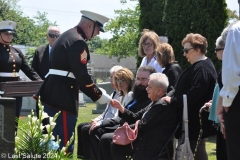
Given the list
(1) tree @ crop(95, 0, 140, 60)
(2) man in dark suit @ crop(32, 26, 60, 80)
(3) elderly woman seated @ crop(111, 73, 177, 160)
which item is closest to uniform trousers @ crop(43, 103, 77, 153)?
(3) elderly woman seated @ crop(111, 73, 177, 160)

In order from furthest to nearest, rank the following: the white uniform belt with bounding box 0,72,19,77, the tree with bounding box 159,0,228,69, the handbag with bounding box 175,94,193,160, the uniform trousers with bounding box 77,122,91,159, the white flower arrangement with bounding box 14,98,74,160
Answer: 1. the tree with bounding box 159,0,228,69
2. the white uniform belt with bounding box 0,72,19,77
3. the uniform trousers with bounding box 77,122,91,159
4. the handbag with bounding box 175,94,193,160
5. the white flower arrangement with bounding box 14,98,74,160

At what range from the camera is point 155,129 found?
5.47 m

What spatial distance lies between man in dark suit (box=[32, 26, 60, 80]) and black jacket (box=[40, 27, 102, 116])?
2479 millimetres

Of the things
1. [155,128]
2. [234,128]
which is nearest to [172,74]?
[155,128]

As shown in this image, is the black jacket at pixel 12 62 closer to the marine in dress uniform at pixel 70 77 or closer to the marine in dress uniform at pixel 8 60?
the marine in dress uniform at pixel 8 60

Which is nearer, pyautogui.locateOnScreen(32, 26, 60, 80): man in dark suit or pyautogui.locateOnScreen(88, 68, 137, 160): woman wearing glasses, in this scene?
pyautogui.locateOnScreen(88, 68, 137, 160): woman wearing glasses

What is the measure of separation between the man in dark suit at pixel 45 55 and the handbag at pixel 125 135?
3154 mm

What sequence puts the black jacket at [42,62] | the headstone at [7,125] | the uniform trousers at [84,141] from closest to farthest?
1. the headstone at [7,125]
2. the uniform trousers at [84,141]
3. the black jacket at [42,62]

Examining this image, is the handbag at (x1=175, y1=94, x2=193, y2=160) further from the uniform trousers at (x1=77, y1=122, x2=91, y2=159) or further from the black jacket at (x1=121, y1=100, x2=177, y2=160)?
the uniform trousers at (x1=77, y1=122, x2=91, y2=159)

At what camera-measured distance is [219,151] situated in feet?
17.4

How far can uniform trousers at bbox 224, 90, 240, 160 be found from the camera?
4105mm

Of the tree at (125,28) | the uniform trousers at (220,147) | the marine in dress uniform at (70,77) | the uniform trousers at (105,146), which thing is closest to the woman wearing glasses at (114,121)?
the uniform trousers at (105,146)

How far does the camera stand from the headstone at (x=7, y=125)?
168 inches

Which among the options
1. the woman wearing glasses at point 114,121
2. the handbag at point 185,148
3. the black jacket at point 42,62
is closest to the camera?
the handbag at point 185,148
